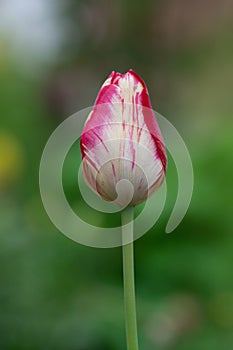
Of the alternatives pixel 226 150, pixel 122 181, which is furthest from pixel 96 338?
pixel 122 181

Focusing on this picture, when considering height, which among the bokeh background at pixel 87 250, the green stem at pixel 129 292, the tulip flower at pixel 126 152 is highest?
the bokeh background at pixel 87 250

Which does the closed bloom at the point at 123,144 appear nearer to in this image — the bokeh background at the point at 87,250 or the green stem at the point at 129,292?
the green stem at the point at 129,292

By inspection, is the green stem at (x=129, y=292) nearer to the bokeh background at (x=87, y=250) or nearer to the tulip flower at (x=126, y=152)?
the tulip flower at (x=126, y=152)

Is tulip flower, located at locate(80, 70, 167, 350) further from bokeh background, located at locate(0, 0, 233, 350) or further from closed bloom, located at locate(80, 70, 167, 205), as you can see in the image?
bokeh background, located at locate(0, 0, 233, 350)

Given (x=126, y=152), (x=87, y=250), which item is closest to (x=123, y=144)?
(x=126, y=152)

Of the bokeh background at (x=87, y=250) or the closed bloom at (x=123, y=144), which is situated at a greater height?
the bokeh background at (x=87, y=250)

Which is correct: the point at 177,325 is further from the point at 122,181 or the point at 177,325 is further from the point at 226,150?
the point at 122,181

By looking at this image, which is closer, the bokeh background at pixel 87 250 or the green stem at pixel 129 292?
the green stem at pixel 129 292

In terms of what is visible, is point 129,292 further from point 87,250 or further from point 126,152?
point 87,250

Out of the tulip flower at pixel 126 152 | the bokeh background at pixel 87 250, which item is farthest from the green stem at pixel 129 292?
the bokeh background at pixel 87 250
